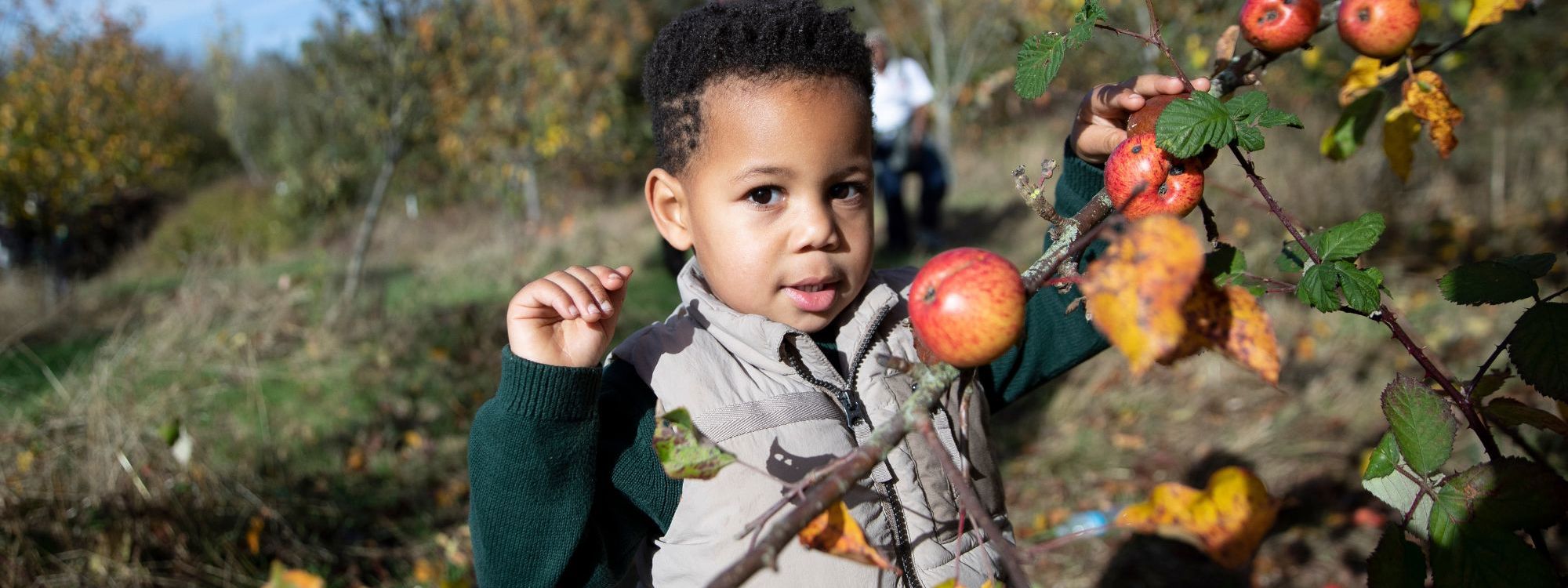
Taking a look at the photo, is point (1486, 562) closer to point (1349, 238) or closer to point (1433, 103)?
point (1349, 238)

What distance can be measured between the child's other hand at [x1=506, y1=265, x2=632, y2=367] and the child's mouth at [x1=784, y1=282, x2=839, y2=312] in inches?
8.8

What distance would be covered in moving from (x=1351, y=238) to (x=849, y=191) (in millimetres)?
575

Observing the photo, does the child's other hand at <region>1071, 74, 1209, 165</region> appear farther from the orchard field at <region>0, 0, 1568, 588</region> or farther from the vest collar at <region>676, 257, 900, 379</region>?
the orchard field at <region>0, 0, 1568, 588</region>

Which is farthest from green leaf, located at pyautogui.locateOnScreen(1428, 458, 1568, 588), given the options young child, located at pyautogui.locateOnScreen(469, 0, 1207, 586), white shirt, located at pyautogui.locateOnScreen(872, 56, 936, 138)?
white shirt, located at pyautogui.locateOnScreen(872, 56, 936, 138)

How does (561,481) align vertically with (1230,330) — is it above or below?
below

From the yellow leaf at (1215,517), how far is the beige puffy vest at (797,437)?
0.33 m

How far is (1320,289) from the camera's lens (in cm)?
90

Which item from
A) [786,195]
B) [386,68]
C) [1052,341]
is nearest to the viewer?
[786,195]

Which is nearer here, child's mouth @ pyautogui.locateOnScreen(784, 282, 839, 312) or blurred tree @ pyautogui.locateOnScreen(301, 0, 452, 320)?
child's mouth @ pyautogui.locateOnScreen(784, 282, 839, 312)

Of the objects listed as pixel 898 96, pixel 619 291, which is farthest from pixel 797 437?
pixel 898 96

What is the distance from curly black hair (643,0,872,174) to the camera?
119cm

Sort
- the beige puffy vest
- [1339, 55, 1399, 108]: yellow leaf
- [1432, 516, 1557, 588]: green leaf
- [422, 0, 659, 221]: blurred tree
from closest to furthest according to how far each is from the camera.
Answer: [1432, 516, 1557, 588]: green leaf
the beige puffy vest
[1339, 55, 1399, 108]: yellow leaf
[422, 0, 659, 221]: blurred tree

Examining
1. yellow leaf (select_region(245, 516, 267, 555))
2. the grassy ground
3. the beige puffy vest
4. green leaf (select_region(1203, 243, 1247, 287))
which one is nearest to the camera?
green leaf (select_region(1203, 243, 1247, 287))

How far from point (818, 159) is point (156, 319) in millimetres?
4425
